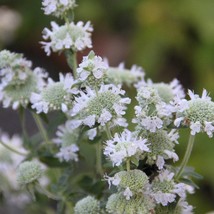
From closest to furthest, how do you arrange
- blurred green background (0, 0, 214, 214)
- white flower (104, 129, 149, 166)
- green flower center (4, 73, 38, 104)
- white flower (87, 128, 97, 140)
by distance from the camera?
white flower (104, 129, 149, 166)
white flower (87, 128, 97, 140)
green flower center (4, 73, 38, 104)
blurred green background (0, 0, 214, 214)

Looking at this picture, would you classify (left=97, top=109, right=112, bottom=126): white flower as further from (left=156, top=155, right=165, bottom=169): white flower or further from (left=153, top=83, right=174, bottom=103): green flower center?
(left=153, top=83, right=174, bottom=103): green flower center

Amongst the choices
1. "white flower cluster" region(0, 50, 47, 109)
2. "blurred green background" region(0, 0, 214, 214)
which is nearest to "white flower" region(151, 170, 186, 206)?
"white flower cluster" region(0, 50, 47, 109)

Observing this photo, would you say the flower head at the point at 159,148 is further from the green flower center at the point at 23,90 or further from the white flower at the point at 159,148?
the green flower center at the point at 23,90

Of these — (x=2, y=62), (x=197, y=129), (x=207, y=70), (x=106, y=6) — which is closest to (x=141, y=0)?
(x=106, y=6)

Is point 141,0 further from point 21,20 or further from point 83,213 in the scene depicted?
point 83,213

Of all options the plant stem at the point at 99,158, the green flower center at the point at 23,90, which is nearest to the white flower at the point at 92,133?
the plant stem at the point at 99,158

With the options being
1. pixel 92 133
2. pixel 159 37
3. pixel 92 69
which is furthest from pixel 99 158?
pixel 159 37
